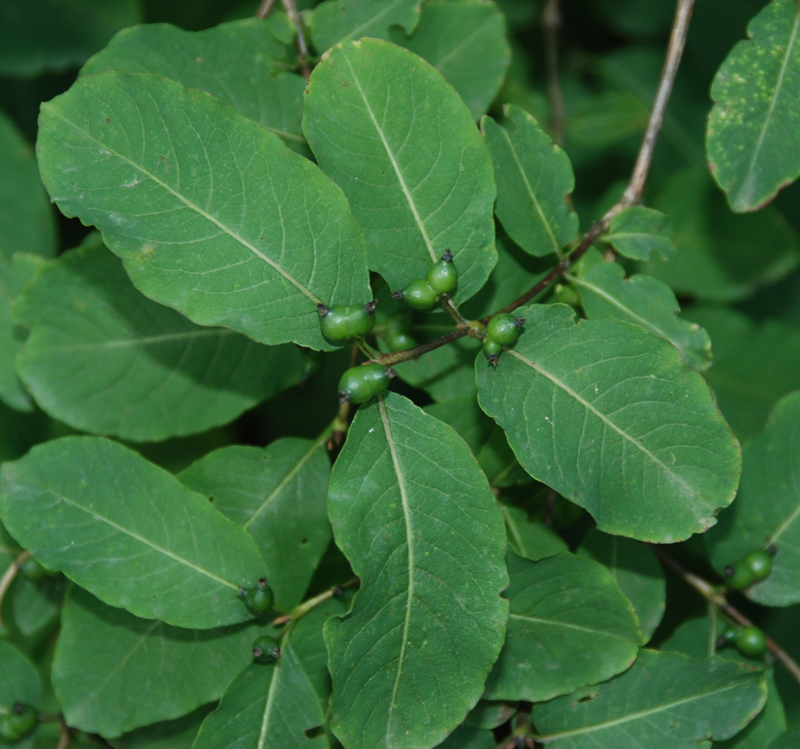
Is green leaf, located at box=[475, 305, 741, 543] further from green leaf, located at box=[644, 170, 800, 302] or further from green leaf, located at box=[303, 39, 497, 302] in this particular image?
green leaf, located at box=[644, 170, 800, 302]

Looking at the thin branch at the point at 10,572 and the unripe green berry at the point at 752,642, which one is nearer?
the unripe green berry at the point at 752,642

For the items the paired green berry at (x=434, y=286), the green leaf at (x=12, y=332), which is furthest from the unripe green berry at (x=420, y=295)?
the green leaf at (x=12, y=332)

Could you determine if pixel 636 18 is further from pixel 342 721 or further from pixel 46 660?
pixel 46 660

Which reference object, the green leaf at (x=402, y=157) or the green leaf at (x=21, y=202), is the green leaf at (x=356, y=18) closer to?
the green leaf at (x=402, y=157)

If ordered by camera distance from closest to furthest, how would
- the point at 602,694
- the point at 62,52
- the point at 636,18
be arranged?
1. the point at 602,694
2. the point at 62,52
3. the point at 636,18

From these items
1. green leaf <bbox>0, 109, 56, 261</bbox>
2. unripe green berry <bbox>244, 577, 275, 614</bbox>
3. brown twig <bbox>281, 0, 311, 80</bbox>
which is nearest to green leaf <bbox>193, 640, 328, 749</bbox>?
unripe green berry <bbox>244, 577, 275, 614</bbox>

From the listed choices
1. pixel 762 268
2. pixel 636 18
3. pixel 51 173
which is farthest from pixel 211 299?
pixel 636 18
